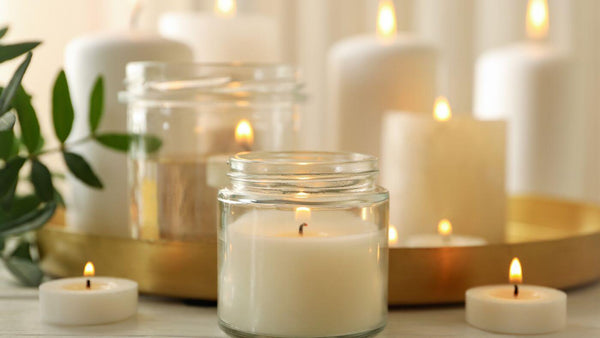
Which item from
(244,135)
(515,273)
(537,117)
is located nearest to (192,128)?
(244,135)

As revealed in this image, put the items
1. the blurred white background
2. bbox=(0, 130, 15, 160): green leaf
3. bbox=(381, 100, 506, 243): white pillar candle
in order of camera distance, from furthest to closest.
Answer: the blurred white background < bbox=(381, 100, 506, 243): white pillar candle < bbox=(0, 130, 15, 160): green leaf

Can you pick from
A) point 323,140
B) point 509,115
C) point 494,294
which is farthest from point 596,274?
point 323,140

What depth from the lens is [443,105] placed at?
755 mm

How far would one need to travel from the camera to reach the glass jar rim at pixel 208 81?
0.66 meters

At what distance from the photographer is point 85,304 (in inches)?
21.5

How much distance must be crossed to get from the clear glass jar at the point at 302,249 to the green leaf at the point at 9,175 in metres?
0.18

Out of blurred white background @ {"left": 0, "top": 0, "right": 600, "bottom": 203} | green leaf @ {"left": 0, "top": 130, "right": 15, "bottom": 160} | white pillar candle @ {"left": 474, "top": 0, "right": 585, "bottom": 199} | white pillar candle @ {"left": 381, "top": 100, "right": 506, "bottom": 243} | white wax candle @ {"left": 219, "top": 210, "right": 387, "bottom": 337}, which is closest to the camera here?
white wax candle @ {"left": 219, "top": 210, "right": 387, "bottom": 337}

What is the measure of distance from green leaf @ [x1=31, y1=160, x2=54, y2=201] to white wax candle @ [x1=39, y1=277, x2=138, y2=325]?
11cm

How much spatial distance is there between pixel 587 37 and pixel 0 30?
3.38 feet

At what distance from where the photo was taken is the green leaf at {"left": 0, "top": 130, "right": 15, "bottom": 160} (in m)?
0.60

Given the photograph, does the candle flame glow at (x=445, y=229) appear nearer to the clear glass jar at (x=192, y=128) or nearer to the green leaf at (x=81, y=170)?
the clear glass jar at (x=192, y=128)

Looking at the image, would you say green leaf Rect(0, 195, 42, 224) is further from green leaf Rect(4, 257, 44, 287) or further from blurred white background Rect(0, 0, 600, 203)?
blurred white background Rect(0, 0, 600, 203)

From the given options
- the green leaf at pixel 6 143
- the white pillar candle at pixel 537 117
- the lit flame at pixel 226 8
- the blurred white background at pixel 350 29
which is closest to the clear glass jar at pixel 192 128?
the green leaf at pixel 6 143

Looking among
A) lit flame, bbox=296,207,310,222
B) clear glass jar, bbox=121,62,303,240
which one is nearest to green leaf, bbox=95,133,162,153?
clear glass jar, bbox=121,62,303,240
